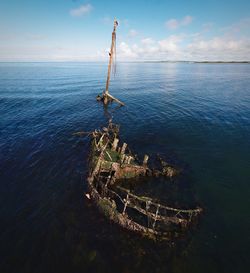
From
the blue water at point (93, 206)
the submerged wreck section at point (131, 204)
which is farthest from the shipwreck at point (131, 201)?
the blue water at point (93, 206)

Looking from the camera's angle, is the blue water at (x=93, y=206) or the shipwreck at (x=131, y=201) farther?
the shipwreck at (x=131, y=201)

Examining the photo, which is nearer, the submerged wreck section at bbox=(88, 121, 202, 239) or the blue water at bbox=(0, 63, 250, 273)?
the blue water at bbox=(0, 63, 250, 273)

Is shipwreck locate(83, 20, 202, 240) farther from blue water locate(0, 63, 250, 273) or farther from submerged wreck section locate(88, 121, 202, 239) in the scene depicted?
blue water locate(0, 63, 250, 273)

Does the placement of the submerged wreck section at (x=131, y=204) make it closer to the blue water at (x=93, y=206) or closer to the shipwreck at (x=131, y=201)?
A: the shipwreck at (x=131, y=201)

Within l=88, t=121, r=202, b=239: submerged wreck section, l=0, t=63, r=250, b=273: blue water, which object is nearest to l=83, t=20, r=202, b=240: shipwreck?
l=88, t=121, r=202, b=239: submerged wreck section

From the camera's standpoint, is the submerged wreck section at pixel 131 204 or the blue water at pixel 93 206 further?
the submerged wreck section at pixel 131 204

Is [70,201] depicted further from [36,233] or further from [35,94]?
[35,94]

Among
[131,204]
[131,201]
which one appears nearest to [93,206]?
[131,201]

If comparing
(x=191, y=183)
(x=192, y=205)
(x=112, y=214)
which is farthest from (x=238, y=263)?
(x=112, y=214)
